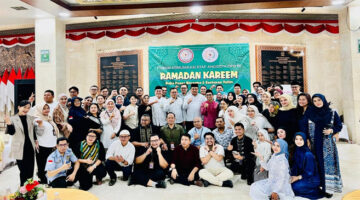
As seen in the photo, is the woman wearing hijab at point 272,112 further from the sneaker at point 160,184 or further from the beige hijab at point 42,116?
the beige hijab at point 42,116

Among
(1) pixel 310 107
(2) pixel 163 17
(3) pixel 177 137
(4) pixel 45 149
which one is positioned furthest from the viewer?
(2) pixel 163 17

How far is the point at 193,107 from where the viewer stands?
4.89 meters

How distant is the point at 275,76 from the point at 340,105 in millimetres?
2029

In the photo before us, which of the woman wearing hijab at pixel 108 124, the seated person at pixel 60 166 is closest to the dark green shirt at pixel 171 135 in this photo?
the woman wearing hijab at pixel 108 124

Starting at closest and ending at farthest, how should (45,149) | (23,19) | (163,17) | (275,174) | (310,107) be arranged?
(275,174), (310,107), (45,149), (23,19), (163,17)

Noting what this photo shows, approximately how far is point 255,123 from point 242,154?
0.54 m

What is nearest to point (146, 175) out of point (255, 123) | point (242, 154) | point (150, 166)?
point (150, 166)

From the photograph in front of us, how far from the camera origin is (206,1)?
15.6 feet

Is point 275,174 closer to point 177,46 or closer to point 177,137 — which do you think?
point 177,137

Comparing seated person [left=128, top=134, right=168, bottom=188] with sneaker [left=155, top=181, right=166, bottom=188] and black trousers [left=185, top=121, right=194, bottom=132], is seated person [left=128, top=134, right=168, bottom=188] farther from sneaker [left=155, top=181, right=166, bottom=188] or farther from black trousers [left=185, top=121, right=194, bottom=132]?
black trousers [left=185, top=121, right=194, bottom=132]

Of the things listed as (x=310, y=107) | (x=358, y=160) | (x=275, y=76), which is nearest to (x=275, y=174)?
(x=310, y=107)

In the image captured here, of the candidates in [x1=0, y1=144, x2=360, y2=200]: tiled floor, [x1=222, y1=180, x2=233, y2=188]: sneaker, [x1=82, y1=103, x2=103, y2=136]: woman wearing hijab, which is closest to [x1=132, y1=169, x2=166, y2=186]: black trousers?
[x1=0, y1=144, x2=360, y2=200]: tiled floor

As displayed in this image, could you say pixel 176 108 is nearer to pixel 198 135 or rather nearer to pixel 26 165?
pixel 198 135

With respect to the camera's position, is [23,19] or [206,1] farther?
[23,19]
